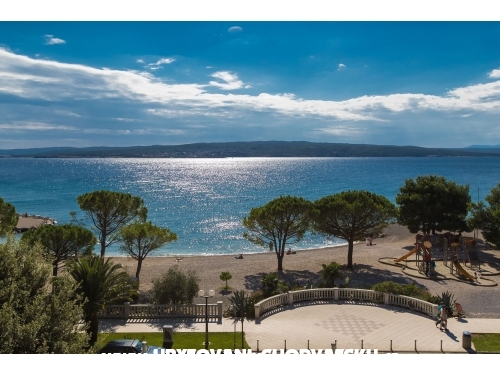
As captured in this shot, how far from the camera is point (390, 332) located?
18625mm

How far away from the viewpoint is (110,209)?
110ft

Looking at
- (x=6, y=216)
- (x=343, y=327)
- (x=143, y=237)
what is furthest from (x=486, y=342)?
(x=6, y=216)

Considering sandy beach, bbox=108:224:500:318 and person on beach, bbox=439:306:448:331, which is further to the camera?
sandy beach, bbox=108:224:500:318

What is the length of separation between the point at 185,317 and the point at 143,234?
9.99 m

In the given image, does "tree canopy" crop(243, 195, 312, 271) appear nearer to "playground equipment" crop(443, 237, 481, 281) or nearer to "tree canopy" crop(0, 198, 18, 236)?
"playground equipment" crop(443, 237, 481, 281)

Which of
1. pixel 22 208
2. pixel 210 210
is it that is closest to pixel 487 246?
pixel 210 210

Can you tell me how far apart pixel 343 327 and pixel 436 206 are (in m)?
31.4

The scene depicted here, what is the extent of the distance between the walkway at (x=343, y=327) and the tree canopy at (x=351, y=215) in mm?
13808

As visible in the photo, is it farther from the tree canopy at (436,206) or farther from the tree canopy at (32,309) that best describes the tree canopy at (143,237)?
the tree canopy at (436,206)

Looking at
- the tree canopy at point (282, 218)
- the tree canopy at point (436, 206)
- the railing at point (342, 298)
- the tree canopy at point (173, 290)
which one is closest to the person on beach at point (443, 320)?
the railing at point (342, 298)

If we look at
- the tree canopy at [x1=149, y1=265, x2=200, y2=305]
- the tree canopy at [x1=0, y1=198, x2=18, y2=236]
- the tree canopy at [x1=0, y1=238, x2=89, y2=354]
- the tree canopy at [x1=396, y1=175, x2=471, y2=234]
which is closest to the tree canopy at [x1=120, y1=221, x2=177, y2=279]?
the tree canopy at [x1=149, y1=265, x2=200, y2=305]

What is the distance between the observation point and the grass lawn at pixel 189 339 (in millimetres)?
17203

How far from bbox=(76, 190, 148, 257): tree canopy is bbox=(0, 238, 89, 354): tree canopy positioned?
20.1 meters

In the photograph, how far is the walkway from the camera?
17.3 meters
